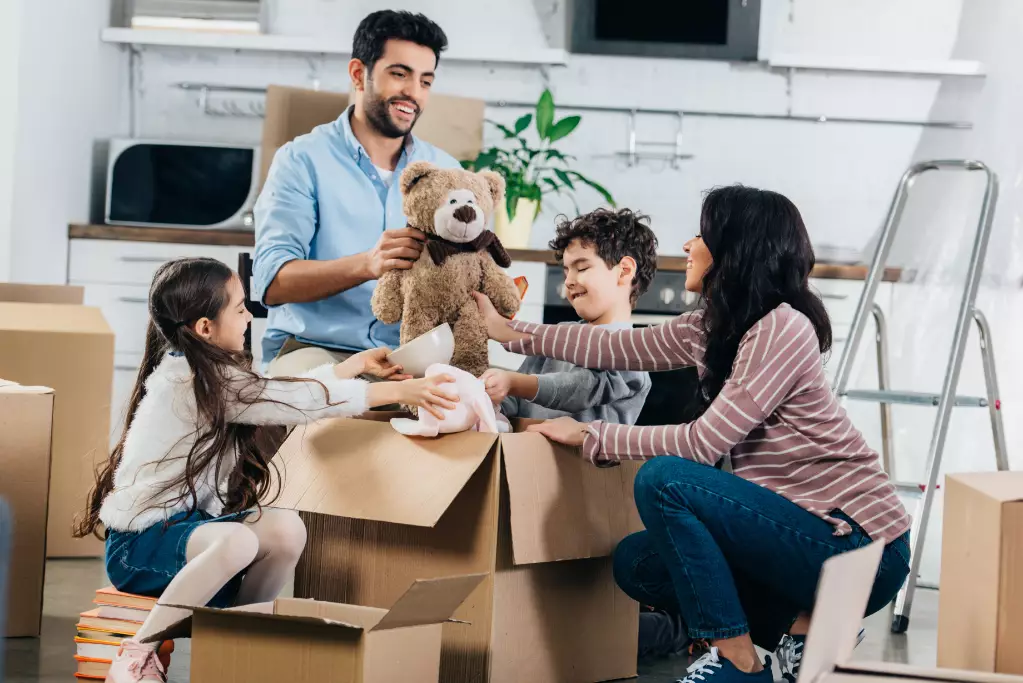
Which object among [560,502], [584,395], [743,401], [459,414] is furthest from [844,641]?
[584,395]

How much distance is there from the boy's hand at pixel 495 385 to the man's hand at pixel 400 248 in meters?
0.22

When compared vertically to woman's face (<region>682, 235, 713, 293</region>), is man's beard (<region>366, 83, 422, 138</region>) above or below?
above

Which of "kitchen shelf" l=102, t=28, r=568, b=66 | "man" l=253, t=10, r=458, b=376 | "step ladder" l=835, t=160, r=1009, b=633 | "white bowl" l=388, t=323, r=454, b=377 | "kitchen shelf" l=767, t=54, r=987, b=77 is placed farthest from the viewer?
"kitchen shelf" l=102, t=28, r=568, b=66

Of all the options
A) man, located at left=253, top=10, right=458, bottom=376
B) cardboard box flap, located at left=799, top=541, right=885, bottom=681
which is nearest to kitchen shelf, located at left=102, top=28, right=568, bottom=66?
man, located at left=253, top=10, right=458, bottom=376

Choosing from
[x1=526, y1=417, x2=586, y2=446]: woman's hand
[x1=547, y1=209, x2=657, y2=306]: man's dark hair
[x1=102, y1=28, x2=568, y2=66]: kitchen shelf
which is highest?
[x1=102, y1=28, x2=568, y2=66]: kitchen shelf

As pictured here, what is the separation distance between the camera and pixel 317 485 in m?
1.70

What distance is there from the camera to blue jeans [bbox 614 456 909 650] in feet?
5.26

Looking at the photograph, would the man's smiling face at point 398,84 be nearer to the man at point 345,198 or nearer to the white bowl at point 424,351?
the man at point 345,198

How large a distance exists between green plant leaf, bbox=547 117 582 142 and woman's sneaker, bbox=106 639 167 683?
237cm

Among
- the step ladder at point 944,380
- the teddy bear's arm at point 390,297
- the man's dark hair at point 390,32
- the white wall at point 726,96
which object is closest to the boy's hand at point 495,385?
the teddy bear's arm at point 390,297

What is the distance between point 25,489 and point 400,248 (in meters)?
0.73

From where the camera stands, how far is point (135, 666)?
5.20 feet

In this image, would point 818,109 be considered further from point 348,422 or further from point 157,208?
point 348,422

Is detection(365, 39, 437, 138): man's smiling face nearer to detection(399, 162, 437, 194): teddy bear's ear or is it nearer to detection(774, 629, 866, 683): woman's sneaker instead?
detection(399, 162, 437, 194): teddy bear's ear
